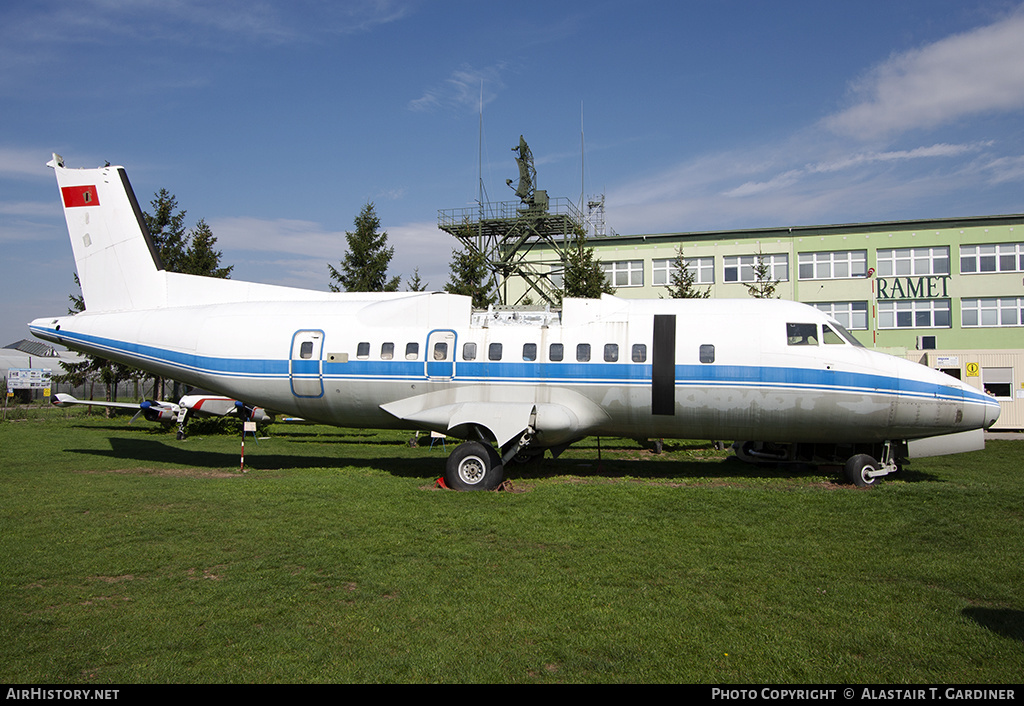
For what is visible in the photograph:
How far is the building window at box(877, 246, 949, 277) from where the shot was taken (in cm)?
3812

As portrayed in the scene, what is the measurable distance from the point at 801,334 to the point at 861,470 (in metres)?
3.57

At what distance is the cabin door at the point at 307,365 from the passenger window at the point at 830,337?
12.2m

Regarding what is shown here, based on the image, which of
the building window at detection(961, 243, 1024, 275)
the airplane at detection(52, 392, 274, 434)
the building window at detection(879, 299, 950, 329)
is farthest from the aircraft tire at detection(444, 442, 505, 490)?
the building window at detection(961, 243, 1024, 275)

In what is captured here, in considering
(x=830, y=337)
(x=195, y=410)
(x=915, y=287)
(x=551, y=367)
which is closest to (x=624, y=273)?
(x=915, y=287)

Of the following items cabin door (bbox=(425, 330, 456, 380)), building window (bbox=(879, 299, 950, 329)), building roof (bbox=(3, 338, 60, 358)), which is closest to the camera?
cabin door (bbox=(425, 330, 456, 380))

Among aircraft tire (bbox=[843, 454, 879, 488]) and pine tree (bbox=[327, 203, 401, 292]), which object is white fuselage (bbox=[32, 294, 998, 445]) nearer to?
aircraft tire (bbox=[843, 454, 879, 488])

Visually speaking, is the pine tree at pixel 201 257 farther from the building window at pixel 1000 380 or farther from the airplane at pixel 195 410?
the building window at pixel 1000 380

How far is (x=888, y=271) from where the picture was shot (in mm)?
38875

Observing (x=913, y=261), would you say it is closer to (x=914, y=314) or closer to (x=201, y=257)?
(x=914, y=314)

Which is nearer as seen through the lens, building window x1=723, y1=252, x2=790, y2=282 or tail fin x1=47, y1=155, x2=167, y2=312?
tail fin x1=47, y1=155, x2=167, y2=312

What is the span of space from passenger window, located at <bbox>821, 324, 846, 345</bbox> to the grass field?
339 cm

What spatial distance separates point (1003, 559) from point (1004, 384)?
25029 mm

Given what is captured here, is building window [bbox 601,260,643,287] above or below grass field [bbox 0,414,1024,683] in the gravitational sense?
above

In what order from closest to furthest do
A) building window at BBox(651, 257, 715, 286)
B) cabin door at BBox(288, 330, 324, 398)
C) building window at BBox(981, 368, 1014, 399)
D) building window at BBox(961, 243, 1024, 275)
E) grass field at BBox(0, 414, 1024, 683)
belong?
grass field at BBox(0, 414, 1024, 683), cabin door at BBox(288, 330, 324, 398), building window at BBox(981, 368, 1014, 399), building window at BBox(961, 243, 1024, 275), building window at BBox(651, 257, 715, 286)
